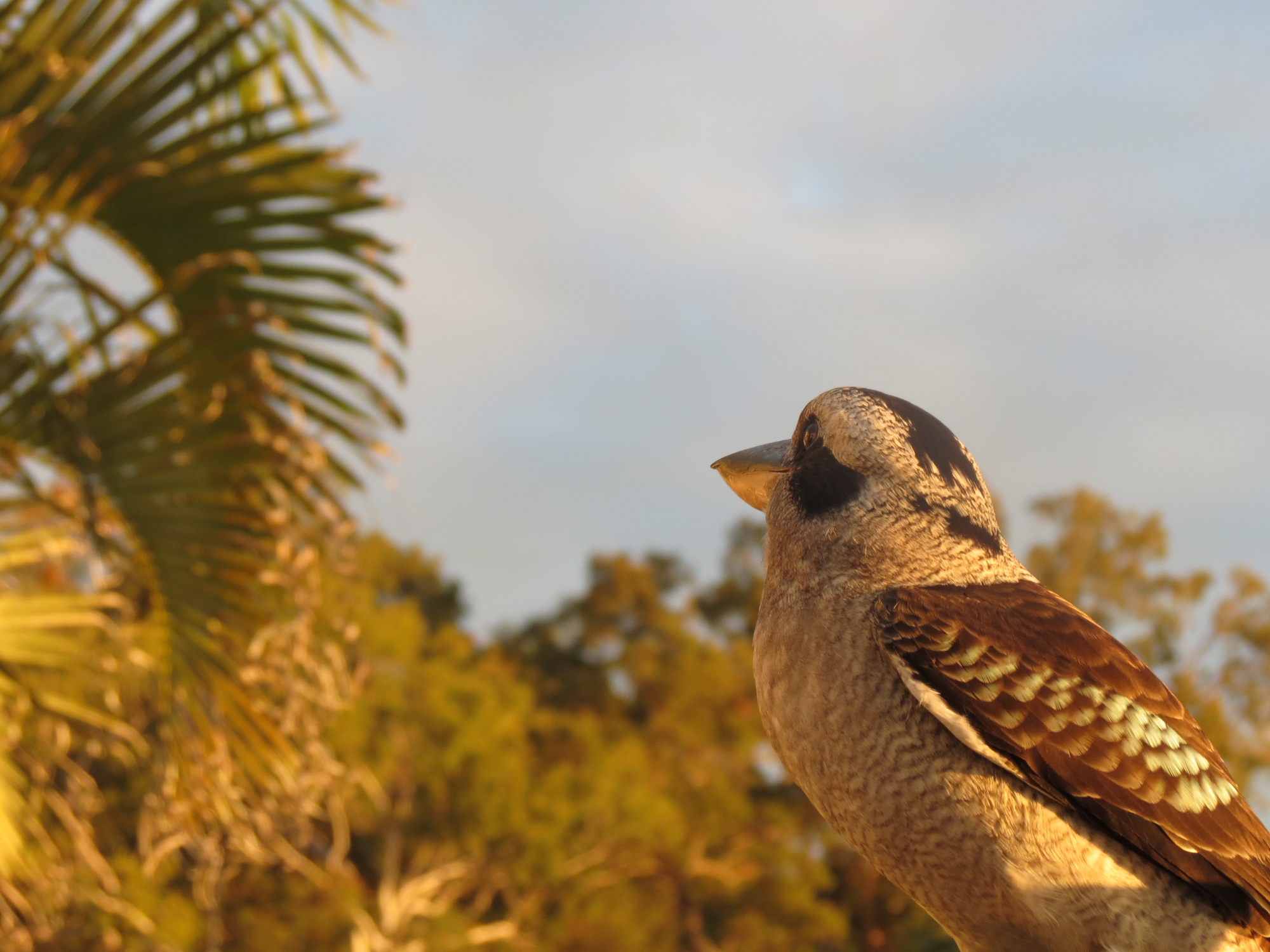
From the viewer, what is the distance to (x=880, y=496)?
149cm

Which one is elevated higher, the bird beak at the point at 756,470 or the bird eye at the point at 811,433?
the bird eye at the point at 811,433

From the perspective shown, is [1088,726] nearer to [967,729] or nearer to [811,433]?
[967,729]

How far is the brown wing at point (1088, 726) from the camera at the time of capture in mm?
1323

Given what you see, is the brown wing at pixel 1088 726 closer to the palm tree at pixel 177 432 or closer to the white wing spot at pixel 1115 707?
the white wing spot at pixel 1115 707

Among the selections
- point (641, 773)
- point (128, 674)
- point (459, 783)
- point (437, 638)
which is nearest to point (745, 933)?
point (641, 773)

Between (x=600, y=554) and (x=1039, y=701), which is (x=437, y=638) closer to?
(x=600, y=554)

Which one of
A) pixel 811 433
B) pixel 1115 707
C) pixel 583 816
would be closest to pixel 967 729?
pixel 1115 707

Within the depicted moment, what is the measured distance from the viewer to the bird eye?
155 cm

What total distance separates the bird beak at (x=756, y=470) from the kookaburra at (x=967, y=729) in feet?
0.09

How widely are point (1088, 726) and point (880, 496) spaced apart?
372mm

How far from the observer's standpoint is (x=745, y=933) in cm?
2267

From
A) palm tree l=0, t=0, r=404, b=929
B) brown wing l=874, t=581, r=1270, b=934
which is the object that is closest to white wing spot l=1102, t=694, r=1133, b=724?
brown wing l=874, t=581, r=1270, b=934

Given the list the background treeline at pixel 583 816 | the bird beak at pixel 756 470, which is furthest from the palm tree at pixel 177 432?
the background treeline at pixel 583 816

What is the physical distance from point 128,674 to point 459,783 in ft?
57.3
